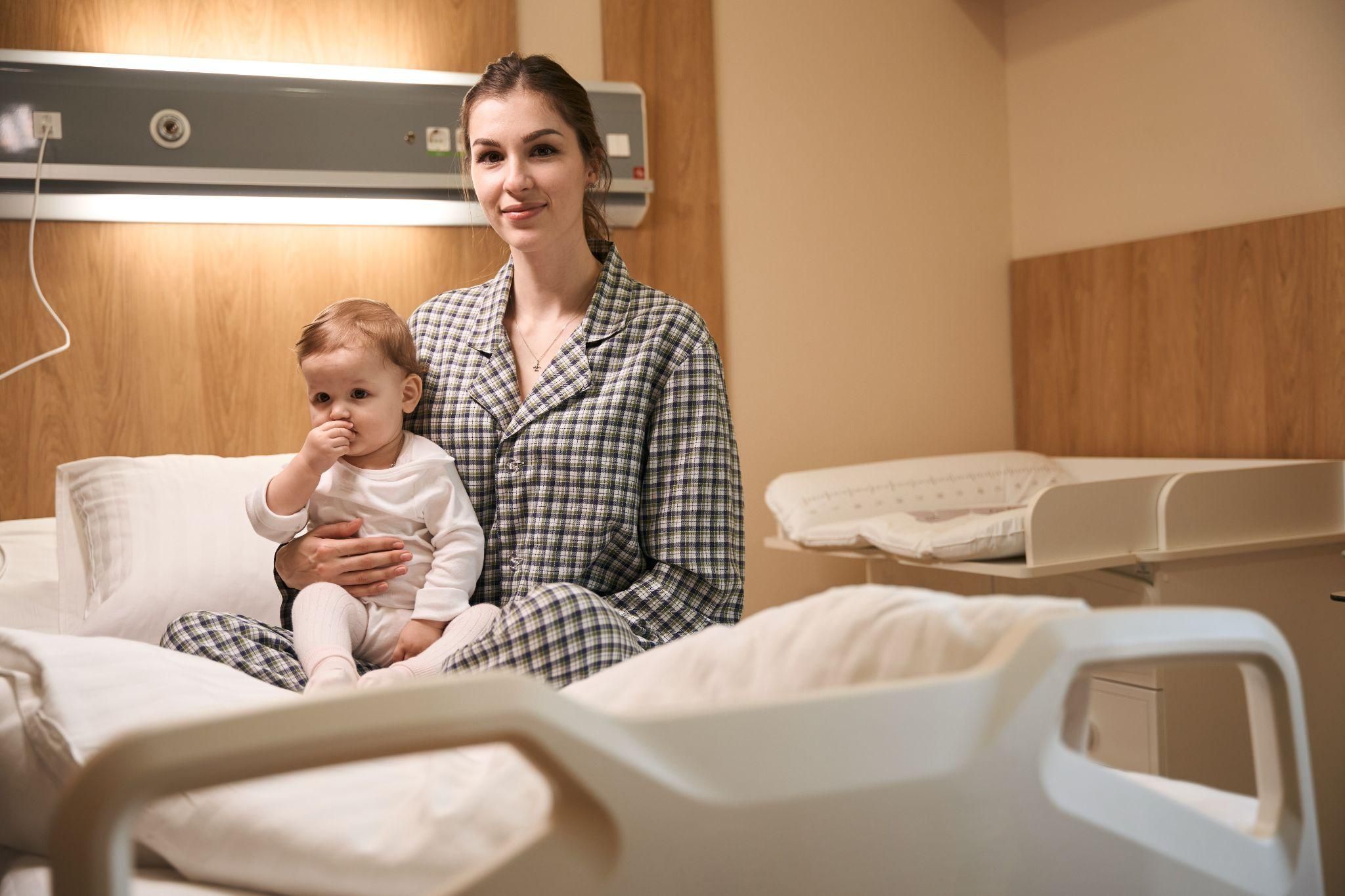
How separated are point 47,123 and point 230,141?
338 millimetres

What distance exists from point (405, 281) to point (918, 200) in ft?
5.00

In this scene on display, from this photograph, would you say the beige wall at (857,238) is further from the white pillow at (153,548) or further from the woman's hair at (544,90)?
the white pillow at (153,548)

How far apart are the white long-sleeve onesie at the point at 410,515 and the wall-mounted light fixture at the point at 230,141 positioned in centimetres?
87

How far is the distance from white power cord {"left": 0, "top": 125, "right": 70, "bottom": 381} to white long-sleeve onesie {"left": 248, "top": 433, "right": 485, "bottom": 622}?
42.5 inches

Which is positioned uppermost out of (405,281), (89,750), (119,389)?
(405,281)

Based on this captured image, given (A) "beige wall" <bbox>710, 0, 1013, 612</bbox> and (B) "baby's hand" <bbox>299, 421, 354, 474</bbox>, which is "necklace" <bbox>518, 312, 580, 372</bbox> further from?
(A) "beige wall" <bbox>710, 0, 1013, 612</bbox>

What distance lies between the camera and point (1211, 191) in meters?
2.83

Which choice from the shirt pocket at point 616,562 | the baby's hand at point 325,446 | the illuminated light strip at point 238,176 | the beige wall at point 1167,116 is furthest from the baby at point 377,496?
the beige wall at point 1167,116

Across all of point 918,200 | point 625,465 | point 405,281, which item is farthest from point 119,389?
point 918,200

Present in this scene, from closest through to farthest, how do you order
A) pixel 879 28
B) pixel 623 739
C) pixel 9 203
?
pixel 623 739, pixel 9 203, pixel 879 28

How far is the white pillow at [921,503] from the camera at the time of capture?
6.93ft

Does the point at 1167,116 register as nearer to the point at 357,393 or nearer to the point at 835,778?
the point at 357,393

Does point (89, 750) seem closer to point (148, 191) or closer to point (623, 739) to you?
point (623, 739)

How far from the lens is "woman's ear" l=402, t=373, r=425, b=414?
1590mm
